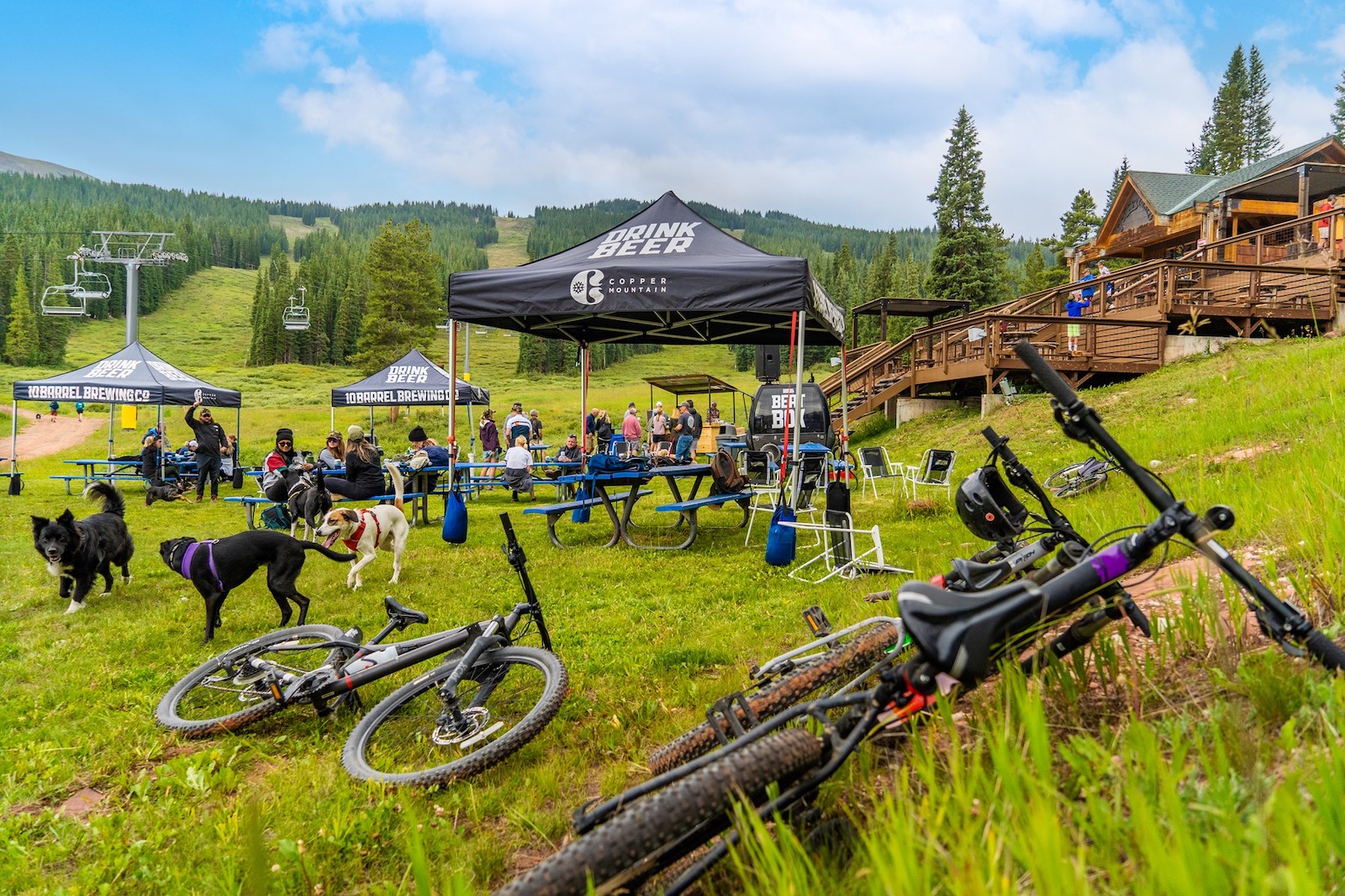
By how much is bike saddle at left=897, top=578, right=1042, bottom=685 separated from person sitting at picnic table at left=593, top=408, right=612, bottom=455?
1640 cm

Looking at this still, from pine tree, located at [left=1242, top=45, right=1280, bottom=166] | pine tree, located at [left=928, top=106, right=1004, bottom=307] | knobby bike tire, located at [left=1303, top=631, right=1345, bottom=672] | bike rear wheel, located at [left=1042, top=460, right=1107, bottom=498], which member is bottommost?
bike rear wheel, located at [left=1042, top=460, right=1107, bottom=498]

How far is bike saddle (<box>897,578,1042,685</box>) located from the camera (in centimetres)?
133

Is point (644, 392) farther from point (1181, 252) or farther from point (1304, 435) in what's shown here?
point (1304, 435)

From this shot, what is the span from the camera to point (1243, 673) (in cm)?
190

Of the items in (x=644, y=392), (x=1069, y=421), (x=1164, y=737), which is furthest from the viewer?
(x=644, y=392)

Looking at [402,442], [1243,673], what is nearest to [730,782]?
[1243,673]

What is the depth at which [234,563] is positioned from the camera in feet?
18.8

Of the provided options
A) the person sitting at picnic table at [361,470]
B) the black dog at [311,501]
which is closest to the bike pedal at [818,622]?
the black dog at [311,501]

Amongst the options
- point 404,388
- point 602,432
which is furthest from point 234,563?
point 602,432

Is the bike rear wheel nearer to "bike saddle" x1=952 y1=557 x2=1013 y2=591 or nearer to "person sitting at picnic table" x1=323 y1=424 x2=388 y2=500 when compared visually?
"bike saddle" x1=952 y1=557 x2=1013 y2=591

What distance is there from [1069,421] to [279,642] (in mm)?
4484

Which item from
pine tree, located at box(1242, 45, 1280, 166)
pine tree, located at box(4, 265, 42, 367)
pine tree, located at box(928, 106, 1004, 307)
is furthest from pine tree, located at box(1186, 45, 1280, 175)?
pine tree, located at box(4, 265, 42, 367)

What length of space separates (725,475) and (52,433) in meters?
43.2

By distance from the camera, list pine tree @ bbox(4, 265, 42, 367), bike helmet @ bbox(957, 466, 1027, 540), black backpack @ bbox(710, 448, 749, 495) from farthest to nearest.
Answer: pine tree @ bbox(4, 265, 42, 367) < black backpack @ bbox(710, 448, 749, 495) < bike helmet @ bbox(957, 466, 1027, 540)
